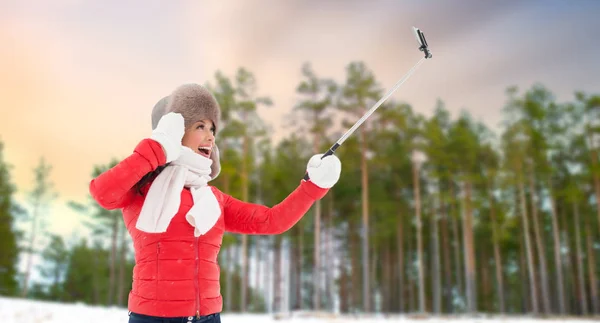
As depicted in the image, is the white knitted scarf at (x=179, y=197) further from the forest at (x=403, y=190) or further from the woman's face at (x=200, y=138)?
the forest at (x=403, y=190)

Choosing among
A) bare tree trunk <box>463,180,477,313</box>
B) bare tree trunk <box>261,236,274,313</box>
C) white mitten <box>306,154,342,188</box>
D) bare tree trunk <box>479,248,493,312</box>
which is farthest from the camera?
bare tree trunk <box>479,248,493,312</box>

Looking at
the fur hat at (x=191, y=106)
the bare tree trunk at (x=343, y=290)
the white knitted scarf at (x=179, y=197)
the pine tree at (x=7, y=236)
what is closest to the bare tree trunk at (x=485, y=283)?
the bare tree trunk at (x=343, y=290)

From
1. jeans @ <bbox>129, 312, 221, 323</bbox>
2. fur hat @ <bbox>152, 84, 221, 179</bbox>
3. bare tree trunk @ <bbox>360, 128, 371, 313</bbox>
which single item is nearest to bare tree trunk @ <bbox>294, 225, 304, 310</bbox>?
bare tree trunk @ <bbox>360, 128, 371, 313</bbox>

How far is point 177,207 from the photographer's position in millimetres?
2416

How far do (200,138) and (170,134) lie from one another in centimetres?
34

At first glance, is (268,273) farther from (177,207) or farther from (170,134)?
(170,134)

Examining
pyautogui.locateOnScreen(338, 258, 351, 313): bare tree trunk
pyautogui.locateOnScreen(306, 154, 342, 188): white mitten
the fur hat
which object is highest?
the fur hat

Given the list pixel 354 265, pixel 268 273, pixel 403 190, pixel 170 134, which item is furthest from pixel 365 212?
pixel 170 134

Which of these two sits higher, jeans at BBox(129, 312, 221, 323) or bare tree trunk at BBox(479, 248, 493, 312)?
jeans at BBox(129, 312, 221, 323)

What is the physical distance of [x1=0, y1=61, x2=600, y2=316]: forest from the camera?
954 inches

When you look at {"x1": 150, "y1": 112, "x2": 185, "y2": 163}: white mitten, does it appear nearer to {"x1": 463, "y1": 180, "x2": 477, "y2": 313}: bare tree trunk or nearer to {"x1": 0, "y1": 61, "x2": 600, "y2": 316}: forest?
{"x1": 0, "y1": 61, "x2": 600, "y2": 316}: forest

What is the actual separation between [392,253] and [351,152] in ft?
52.0

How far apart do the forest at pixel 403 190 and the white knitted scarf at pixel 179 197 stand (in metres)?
19.7

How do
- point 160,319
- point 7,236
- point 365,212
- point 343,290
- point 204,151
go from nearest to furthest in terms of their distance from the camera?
point 160,319 < point 204,151 < point 365,212 < point 7,236 < point 343,290
